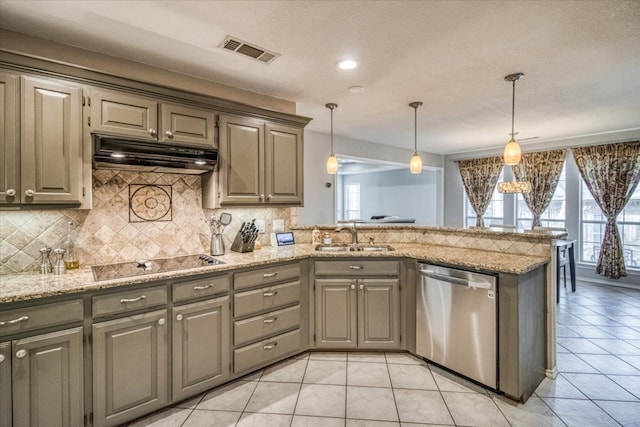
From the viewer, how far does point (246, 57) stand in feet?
8.04

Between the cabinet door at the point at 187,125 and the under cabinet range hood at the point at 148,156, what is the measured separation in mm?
61

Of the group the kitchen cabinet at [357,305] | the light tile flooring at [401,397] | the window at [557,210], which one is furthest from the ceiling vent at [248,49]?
the window at [557,210]

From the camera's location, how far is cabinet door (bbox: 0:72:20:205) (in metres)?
1.88

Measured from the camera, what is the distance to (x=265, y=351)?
2.68 meters

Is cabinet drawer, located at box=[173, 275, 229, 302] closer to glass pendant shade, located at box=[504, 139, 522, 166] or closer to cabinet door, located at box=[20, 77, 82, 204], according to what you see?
cabinet door, located at box=[20, 77, 82, 204]

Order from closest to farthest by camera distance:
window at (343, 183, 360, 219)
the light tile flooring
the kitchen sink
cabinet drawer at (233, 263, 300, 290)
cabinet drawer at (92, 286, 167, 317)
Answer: cabinet drawer at (92, 286, 167, 317)
the light tile flooring
cabinet drawer at (233, 263, 300, 290)
the kitchen sink
window at (343, 183, 360, 219)

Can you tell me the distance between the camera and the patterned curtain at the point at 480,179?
666 cm

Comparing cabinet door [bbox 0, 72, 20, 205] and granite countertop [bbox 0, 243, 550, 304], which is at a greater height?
cabinet door [bbox 0, 72, 20, 205]

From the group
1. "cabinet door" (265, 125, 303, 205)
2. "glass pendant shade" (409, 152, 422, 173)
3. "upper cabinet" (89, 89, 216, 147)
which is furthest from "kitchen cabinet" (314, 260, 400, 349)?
"upper cabinet" (89, 89, 216, 147)

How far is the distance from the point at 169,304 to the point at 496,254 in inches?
104

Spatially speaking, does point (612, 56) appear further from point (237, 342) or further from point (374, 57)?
point (237, 342)

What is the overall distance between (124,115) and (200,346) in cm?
173

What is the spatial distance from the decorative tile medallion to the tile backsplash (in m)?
0.03

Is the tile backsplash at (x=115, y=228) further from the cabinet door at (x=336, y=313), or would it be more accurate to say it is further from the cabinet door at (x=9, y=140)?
the cabinet door at (x=336, y=313)
